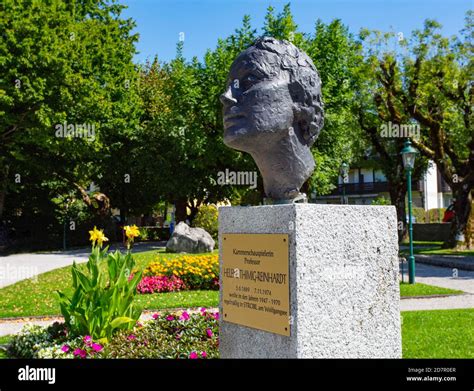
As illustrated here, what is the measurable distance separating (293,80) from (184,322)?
3.67 metres

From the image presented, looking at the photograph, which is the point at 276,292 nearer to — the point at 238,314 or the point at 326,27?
the point at 238,314

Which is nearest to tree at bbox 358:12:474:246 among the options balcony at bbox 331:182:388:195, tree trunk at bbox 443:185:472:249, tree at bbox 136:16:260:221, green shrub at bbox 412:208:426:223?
tree trunk at bbox 443:185:472:249

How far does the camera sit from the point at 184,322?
7492 millimetres

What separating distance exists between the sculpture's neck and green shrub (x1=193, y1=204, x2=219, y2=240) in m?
22.7

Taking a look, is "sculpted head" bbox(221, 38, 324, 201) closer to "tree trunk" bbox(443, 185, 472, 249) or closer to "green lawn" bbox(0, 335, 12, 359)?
"green lawn" bbox(0, 335, 12, 359)

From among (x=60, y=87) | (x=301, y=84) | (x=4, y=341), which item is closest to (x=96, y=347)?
(x=4, y=341)

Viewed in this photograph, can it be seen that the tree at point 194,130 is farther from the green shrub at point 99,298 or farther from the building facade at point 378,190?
the building facade at point 378,190

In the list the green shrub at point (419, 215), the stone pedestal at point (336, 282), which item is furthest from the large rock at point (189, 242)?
the green shrub at point (419, 215)

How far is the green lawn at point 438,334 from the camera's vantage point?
7426 millimetres

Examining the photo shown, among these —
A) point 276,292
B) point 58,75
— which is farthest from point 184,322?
point 58,75

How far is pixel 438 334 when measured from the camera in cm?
852

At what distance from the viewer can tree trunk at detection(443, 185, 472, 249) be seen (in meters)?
24.7

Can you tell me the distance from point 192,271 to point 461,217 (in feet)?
51.9

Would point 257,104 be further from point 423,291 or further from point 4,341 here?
point 423,291
